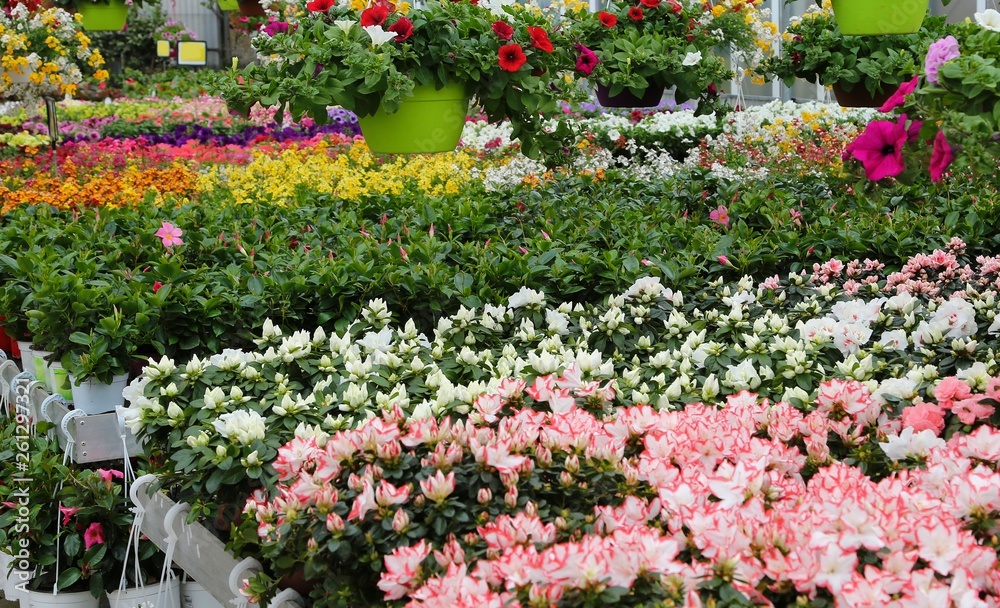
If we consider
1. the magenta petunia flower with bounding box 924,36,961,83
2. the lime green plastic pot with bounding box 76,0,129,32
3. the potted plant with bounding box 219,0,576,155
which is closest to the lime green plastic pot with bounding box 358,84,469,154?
the potted plant with bounding box 219,0,576,155

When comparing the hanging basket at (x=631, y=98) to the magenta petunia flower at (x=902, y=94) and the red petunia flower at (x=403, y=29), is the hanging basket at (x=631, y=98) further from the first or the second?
the magenta petunia flower at (x=902, y=94)

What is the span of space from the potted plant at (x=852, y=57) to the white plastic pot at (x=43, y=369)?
8.74ft

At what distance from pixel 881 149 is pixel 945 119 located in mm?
152

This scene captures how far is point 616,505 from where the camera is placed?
4.65 feet

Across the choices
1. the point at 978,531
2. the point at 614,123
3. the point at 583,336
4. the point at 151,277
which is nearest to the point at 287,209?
the point at 151,277

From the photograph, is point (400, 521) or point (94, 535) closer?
point (400, 521)

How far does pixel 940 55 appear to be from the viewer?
1399mm

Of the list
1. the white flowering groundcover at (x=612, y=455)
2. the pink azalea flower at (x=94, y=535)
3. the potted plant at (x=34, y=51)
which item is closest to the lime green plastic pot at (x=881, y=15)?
the white flowering groundcover at (x=612, y=455)

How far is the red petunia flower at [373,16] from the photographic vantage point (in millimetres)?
2531

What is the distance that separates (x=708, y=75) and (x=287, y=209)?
1.52 m

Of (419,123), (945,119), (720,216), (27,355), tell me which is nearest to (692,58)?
(720,216)

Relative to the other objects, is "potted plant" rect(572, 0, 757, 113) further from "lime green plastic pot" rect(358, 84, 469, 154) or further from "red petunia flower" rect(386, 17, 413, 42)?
"red petunia flower" rect(386, 17, 413, 42)

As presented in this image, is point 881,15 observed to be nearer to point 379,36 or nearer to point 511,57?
point 511,57

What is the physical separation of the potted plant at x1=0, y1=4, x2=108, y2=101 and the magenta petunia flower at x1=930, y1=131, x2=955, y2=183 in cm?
440
